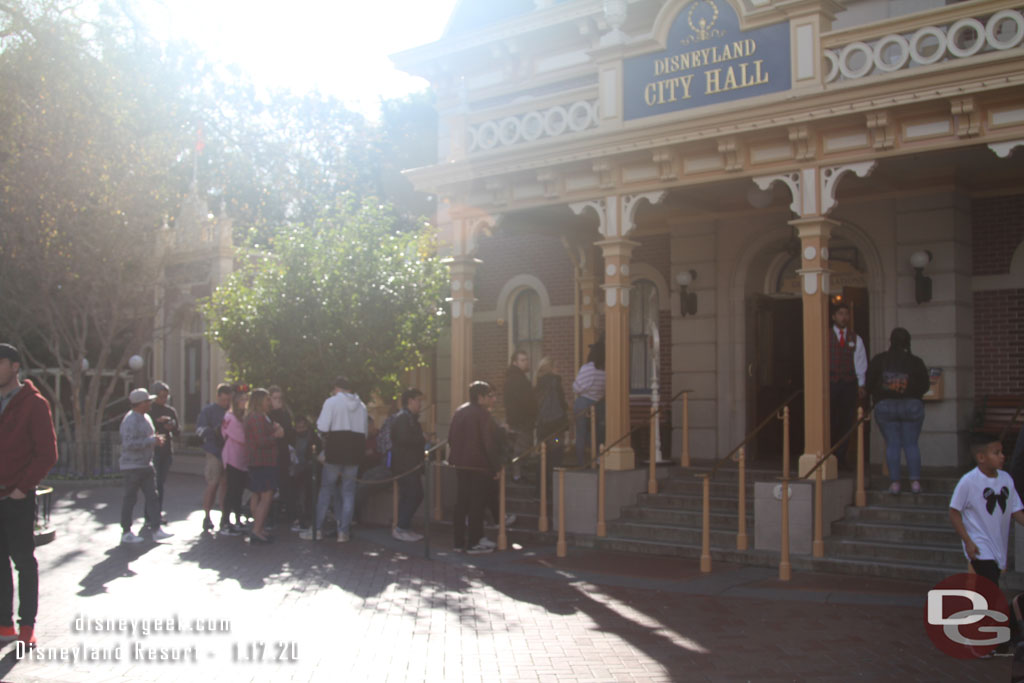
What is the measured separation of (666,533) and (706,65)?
17.7 ft

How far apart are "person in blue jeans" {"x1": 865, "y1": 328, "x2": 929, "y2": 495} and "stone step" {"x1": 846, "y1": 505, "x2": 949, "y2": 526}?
0.27 metres

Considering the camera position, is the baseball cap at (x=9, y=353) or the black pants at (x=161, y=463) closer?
the baseball cap at (x=9, y=353)

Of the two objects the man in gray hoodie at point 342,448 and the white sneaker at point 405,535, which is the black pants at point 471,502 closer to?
the white sneaker at point 405,535

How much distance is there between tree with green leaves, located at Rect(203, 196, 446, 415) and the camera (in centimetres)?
1633

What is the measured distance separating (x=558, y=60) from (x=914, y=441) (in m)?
9.18

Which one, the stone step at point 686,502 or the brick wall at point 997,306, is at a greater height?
the brick wall at point 997,306

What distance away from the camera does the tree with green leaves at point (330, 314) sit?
16.3 metres

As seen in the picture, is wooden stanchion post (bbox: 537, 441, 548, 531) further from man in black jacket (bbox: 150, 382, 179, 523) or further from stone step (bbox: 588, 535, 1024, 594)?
man in black jacket (bbox: 150, 382, 179, 523)

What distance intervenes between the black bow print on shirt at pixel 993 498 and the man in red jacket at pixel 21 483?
252 inches

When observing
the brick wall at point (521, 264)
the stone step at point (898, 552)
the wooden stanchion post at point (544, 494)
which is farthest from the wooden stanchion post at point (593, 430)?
the brick wall at point (521, 264)

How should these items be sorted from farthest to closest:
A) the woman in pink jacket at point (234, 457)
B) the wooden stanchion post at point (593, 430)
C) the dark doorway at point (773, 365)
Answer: the dark doorway at point (773, 365), the wooden stanchion post at point (593, 430), the woman in pink jacket at point (234, 457)

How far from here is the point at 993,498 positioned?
22.6 feet

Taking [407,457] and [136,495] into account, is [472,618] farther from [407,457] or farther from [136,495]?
[136,495]

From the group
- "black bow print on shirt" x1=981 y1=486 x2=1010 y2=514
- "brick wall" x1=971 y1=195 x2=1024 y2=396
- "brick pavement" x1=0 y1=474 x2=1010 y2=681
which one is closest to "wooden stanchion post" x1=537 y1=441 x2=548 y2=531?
"brick pavement" x1=0 y1=474 x2=1010 y2=681
